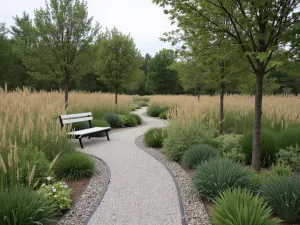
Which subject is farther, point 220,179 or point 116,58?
point 116,58

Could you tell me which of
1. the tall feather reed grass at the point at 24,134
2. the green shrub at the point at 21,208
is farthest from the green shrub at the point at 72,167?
the green shrub at the point at 21,208

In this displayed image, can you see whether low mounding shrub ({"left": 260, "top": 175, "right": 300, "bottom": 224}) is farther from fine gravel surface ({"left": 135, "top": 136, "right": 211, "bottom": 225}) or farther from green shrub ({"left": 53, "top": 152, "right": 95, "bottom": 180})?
green shrub ({"left": 53, "top": 152, "right": 95, "bottom": 180})

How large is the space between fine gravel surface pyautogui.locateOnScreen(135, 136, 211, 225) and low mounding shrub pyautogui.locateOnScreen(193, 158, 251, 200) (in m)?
0.20

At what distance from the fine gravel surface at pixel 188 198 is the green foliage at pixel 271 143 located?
6.10 feet

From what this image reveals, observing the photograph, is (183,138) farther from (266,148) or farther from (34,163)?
(34,163)

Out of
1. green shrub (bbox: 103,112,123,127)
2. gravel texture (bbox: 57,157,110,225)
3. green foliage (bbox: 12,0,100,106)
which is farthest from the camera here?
green shrub (bbox: 103,112,123,127)

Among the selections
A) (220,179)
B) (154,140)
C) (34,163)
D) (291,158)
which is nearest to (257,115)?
(291,158)

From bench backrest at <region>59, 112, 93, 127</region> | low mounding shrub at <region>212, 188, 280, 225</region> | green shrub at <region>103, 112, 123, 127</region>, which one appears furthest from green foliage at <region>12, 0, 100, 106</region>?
low mounding shrub at <region>212, 188, 280, 225</region>

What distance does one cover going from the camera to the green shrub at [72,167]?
5.25 metres

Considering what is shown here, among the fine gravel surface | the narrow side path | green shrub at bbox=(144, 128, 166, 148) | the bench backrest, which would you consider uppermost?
the bench backrest

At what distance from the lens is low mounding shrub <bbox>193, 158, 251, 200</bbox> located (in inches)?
163

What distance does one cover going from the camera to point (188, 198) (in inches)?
175

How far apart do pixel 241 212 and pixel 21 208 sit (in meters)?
2.57

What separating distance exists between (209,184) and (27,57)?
10.7 metres
